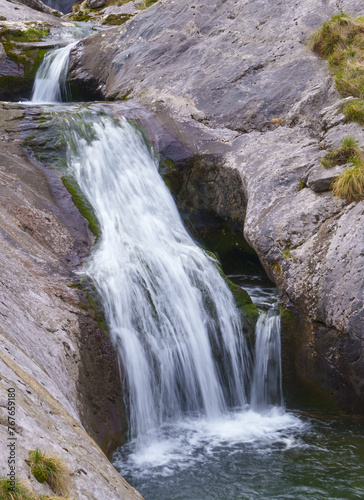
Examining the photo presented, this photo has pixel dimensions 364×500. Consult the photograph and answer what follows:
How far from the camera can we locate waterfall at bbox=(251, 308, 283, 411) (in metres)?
7.09

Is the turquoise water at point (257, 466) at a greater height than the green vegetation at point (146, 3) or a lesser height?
lesser

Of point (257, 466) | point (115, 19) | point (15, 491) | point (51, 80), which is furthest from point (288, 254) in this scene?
point (115, 19)

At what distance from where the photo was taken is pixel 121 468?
5.37m

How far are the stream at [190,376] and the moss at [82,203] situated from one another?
0.48ft

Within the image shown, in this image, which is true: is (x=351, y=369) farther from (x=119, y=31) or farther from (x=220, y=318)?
(x=119, y=31)

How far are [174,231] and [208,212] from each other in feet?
4.86

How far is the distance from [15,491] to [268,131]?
341 inches

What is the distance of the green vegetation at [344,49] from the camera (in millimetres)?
9297

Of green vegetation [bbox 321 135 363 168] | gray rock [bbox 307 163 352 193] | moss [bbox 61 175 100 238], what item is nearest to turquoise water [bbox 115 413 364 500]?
moss [bbox 61 175 100 238]

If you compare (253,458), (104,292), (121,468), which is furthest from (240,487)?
(104,292)

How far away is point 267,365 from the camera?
286 inches

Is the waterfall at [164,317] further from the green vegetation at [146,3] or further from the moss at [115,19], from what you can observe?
the green vegetation at [146,3]

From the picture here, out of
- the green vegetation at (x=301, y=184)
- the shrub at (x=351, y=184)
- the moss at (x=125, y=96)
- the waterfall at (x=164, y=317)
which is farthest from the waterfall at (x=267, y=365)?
the moss at (x=125, y=96)

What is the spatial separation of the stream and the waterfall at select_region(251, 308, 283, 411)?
16mm
